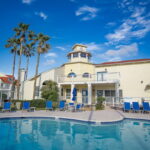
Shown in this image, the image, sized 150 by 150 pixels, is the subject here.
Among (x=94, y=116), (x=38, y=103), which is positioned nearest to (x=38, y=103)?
(x=38, y=103)

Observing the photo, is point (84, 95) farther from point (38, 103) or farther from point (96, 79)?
point (38, 103)

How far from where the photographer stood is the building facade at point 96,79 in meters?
18.8

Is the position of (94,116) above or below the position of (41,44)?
below

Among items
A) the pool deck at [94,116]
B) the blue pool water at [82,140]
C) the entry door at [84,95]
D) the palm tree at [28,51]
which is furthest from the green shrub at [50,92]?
the palm tree at [28,51]

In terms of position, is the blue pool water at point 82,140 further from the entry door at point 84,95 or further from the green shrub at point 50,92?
the entry door at point 84,95

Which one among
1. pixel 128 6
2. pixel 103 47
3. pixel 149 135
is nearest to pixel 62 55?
pixel 103 47

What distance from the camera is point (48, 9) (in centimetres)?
1606

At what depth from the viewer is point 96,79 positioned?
20.6 metres

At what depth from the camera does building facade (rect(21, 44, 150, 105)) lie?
18.8 metres

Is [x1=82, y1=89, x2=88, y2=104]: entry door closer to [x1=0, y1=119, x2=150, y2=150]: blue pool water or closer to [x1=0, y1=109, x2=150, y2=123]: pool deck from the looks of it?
[x1=0, y1=109, x2=150, y2=123]: pool deck

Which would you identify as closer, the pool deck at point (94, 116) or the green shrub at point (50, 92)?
the pool deck at point (94, 116)

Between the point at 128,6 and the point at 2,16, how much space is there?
700 inches

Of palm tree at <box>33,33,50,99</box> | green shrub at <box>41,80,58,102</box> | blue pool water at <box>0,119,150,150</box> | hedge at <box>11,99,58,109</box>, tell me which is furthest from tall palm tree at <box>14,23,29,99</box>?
blue pool water at <box>0,119,150,150</box>

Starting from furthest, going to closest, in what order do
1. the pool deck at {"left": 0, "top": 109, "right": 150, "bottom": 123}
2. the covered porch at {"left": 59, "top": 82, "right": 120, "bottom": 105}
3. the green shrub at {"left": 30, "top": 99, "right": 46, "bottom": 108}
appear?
the covered porch at {"left": 59, "top": 82, "right": 120, "bottom": 105} < the green shrub at {"left": 30, "top": 99, "right": 46, "bottom": 108} < the pool deck at {"left": 0, "top": 109, "right": 150, "bottom": 123}
